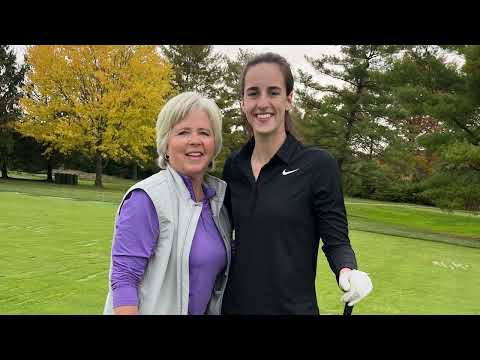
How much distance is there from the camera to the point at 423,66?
662 inches

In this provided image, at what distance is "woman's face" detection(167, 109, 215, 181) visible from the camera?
191cm

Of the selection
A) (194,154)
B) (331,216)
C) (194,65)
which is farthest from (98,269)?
(194,65)

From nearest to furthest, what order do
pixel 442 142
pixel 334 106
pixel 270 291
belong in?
pixel 270 291 < pixel 442 142 < pixel 334 106

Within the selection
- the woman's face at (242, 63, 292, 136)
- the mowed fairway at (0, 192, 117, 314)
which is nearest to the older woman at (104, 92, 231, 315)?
the woman's face at (242, 63, 292, 136)

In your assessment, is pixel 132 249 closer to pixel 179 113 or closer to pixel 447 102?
pixel 179 113

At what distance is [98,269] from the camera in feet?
19.5

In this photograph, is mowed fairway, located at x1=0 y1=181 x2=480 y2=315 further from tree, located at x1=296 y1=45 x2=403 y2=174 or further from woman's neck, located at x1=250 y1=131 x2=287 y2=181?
tree, located at x1=296 y1=45 x2=403 y2=174

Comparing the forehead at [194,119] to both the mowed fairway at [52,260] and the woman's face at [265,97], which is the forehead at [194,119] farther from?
the mowed fairway at [52,260]

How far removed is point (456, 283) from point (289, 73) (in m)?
5.38

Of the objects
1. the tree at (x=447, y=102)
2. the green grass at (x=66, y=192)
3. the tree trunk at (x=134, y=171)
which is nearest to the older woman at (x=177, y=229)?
the tree at (x=447, y=102)

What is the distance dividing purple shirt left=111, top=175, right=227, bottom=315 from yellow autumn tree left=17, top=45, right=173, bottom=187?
2365cm
